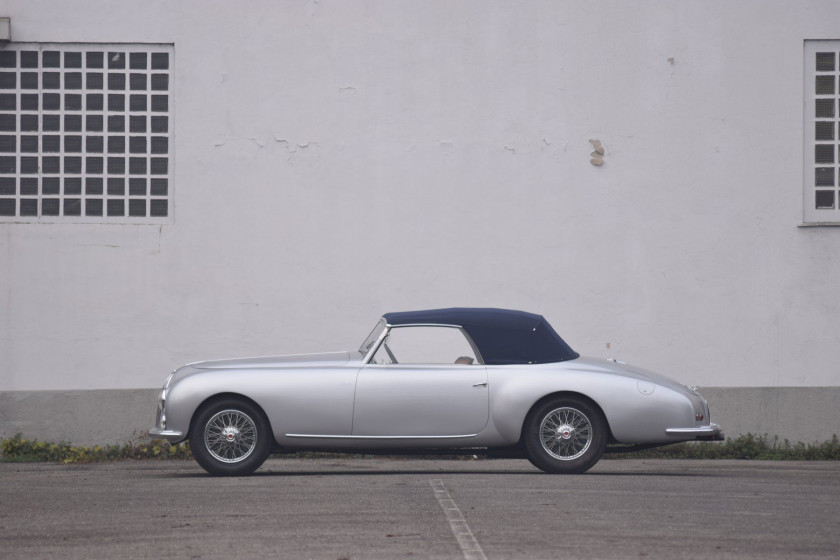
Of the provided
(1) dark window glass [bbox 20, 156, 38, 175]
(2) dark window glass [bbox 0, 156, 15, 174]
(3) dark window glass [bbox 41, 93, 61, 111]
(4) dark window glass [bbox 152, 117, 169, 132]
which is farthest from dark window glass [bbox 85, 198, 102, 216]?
(3) dark window glass [bbox 41, 93, 61, 111]

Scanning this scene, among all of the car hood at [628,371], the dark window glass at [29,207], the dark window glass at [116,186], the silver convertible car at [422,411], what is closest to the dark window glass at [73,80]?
the dark window glass at [116,186]

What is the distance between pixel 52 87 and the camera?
46.8 feet

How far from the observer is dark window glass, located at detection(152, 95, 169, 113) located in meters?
14.2

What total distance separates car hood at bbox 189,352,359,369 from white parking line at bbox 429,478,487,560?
162 cm

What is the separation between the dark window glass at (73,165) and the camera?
14273 mm

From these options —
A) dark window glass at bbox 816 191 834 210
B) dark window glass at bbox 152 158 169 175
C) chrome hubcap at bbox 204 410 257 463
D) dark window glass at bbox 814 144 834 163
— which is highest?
dark window glass at bbox 814 144 834 163

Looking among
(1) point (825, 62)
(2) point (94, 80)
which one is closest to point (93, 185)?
(2) point (94, 80)

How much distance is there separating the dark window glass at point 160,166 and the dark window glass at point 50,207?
113 cm

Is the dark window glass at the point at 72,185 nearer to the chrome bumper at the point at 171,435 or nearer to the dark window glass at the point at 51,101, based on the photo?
the dark window glass at the point at 51,101

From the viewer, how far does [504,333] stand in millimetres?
11102

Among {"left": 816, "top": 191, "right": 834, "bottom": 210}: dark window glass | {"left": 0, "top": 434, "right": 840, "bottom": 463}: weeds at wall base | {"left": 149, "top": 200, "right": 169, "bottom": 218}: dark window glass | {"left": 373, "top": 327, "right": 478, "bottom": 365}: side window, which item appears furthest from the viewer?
{"left": 816, "top": 191, "right": 834, "bottom": 210}: dark window glass

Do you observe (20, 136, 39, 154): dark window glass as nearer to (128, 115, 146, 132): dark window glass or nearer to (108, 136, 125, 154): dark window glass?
(108, 136, 125, 154): dark window glass

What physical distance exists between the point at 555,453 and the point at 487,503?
2135 mm

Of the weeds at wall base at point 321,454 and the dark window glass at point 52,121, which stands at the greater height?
the dark window glass at point 52,121
